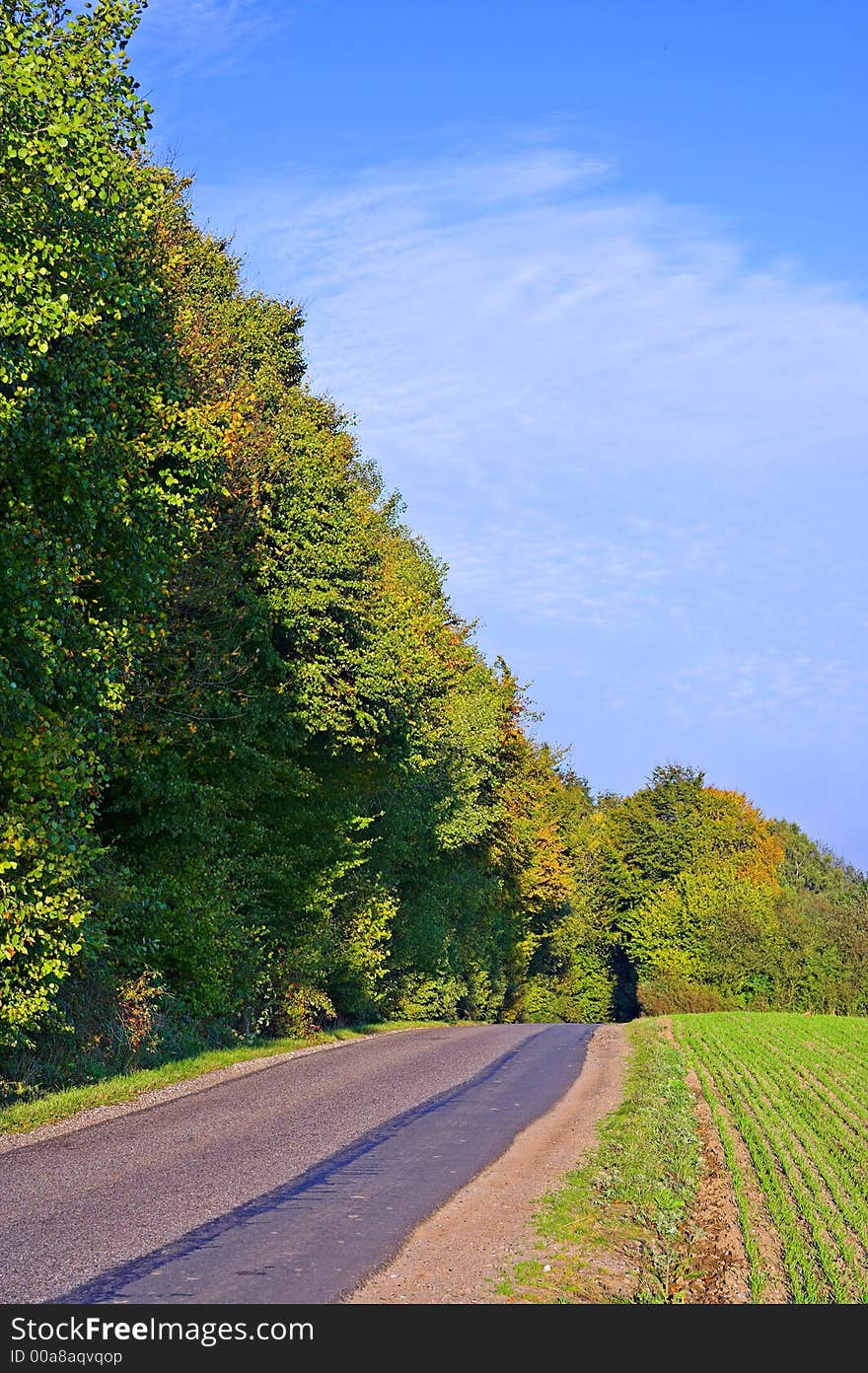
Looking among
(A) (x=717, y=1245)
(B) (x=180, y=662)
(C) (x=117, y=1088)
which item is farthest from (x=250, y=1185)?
(B) (x=180, y=662)

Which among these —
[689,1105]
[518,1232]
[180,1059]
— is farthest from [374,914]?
[518,1232]

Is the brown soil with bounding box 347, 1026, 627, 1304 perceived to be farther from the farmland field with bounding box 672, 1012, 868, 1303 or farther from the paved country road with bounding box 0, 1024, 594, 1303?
the farmland field with bounding box 672, 1012, 868, 1303

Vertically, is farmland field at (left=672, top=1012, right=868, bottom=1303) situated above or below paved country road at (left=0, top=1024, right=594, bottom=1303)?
above

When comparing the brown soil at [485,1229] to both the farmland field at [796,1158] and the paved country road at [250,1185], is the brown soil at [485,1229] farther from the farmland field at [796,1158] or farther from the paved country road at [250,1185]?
the farmland field at [796,1158]

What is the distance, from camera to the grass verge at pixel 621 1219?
736cm

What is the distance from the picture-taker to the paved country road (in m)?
7.29

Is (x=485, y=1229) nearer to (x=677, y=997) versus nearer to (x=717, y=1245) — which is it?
(x=717, y=1245)

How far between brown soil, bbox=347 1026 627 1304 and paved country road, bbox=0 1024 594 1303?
0.17 m

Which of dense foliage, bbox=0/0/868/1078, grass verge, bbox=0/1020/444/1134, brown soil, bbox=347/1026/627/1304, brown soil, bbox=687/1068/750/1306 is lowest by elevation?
grass verge, bbox=0/1020/444/1134

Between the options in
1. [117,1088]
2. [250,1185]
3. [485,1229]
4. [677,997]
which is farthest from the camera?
[677,997]

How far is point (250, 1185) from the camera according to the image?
33.2ft

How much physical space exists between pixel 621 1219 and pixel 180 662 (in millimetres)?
13364

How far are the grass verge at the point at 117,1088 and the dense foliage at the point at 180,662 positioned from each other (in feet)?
2.43

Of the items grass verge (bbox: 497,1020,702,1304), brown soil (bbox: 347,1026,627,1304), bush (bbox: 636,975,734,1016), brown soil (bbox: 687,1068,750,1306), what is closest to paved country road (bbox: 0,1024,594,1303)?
brown soil (bbox: 347,1026,627,1304)
